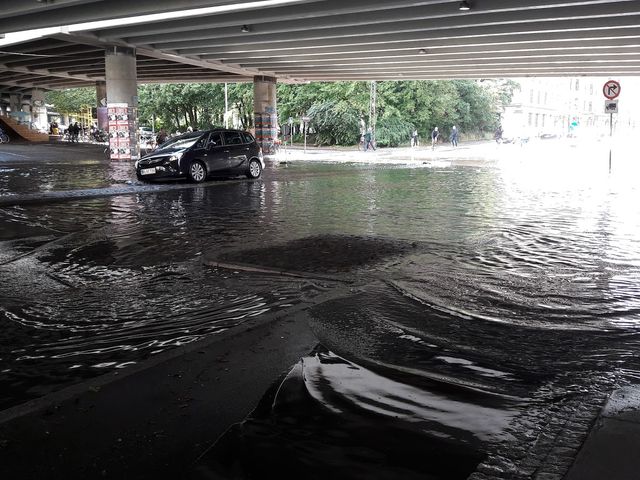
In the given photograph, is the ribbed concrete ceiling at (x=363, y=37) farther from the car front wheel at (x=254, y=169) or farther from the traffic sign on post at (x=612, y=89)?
the car front wheel at (x=254, y=169)

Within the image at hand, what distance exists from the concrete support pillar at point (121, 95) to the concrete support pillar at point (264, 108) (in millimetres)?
11920

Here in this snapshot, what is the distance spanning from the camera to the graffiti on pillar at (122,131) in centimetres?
3017

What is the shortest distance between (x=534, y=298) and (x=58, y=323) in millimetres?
4437

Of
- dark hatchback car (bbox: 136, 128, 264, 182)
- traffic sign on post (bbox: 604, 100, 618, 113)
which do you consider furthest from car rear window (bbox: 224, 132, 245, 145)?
traffic sign on post (bbox: 604, 100, 618, 113)

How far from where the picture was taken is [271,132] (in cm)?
4269

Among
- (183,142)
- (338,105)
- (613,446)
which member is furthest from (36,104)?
(613,446)

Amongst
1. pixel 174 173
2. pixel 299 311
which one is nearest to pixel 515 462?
pixel 299 311

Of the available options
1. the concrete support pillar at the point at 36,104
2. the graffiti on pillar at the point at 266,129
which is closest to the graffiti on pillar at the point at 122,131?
the graffiti on pillar at the point at 266,129

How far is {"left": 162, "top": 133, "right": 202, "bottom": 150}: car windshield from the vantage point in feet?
63.3

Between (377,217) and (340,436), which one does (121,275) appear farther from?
(377,217)

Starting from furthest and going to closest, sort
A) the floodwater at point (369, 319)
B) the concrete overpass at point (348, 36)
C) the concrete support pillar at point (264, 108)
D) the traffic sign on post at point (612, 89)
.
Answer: the concrete support pillar at point (264, 108)
the traffic sign on post at point (612, 89)
the concrete overpass at point (348, 36)
the floodwater at point (369, 319)

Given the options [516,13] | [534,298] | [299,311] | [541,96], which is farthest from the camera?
[541,96]

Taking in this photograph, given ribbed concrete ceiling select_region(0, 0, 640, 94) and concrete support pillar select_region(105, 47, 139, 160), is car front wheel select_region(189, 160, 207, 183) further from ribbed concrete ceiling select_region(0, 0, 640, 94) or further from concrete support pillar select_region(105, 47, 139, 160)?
concrete support pillar select_region(105, 47, 139, 160)

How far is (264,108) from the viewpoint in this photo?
42125 mm
